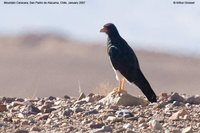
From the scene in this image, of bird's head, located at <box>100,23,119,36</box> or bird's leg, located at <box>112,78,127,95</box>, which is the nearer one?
bird's leg, located at <box>112,78,127,95</box>

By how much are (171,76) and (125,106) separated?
28276 mm

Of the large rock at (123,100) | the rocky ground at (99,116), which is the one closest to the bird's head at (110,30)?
the rocky ground at (99,116)

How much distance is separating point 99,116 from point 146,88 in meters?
2.80

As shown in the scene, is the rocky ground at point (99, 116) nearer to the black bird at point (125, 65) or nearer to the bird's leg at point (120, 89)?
the bird's leg at point (120, 89)

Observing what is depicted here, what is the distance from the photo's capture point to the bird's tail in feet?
52.9

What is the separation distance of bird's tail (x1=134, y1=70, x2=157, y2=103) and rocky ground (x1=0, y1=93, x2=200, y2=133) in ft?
0.56

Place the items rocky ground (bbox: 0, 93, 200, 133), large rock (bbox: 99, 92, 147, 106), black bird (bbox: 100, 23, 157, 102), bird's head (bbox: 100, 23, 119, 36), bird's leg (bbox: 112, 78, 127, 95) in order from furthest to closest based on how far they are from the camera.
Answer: bird's head (bbox: 100, 23, 119, 36), black bird (bbox: 100, 23, 157, 102), bird's leg (bbox: 112, 78, 127, 95), large rock (bbox: 99, 92, 147, 106), rocky ground (bbox: 0, 93, 200, 133)

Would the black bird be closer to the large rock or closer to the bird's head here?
the bird's head


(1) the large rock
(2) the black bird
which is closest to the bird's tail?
(2) the black bird

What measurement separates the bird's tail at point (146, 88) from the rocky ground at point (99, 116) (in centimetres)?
17

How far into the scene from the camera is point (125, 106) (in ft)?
50.1

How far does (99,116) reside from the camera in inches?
548

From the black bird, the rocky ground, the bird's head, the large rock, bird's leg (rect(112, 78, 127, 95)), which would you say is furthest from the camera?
the bird's head

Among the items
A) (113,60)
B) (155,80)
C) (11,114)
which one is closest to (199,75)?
(155,80)
